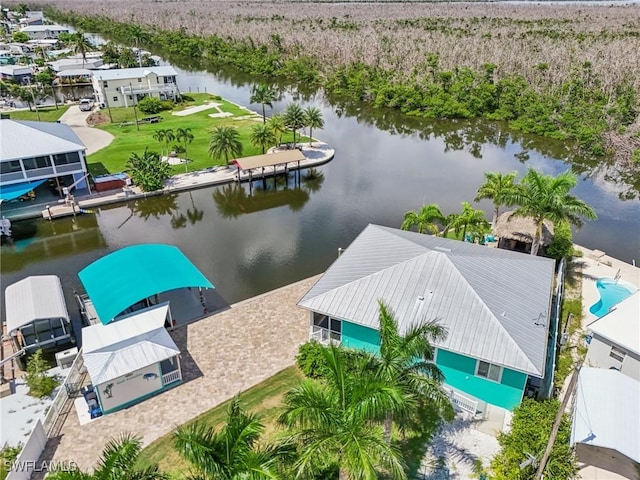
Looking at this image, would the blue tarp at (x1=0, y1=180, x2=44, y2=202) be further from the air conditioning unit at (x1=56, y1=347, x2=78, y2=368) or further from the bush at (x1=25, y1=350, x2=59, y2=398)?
the bush at (x1=25, y1=350, x2=59, y2=398)

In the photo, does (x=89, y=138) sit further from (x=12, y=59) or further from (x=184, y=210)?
(x=12, y=59)

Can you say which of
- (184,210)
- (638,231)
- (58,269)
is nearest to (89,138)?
(184,210)

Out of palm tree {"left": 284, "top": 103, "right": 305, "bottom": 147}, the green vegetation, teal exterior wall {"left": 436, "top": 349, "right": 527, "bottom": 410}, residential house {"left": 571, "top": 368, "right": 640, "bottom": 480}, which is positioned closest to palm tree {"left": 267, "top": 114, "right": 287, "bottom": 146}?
palm tree {"left": 284, "top": 103, "right": 305, "bottom": 147}

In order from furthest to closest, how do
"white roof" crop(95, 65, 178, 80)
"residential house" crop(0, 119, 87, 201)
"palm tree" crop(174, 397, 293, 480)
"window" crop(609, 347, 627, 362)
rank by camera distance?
1. "white roof" crop(95, 65, 178, 80)
2. "residential house" crop(0, 119, 87, 201)
3. "window" crop(609, 347, 627, 362)
4. "palm tree" crop(174, 397, 293, 480)

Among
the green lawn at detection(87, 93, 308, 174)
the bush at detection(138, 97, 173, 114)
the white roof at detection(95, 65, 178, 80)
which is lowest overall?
the green lawn at detection(87, 93, 308, 174)

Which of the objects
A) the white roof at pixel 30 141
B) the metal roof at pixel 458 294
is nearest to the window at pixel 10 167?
the white roof at pixel 30 141

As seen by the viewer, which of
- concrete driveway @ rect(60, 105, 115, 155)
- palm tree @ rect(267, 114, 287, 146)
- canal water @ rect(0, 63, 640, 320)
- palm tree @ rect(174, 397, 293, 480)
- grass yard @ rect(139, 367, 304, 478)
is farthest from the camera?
concrete driveway @ rect(60, 105, 115, 155)
